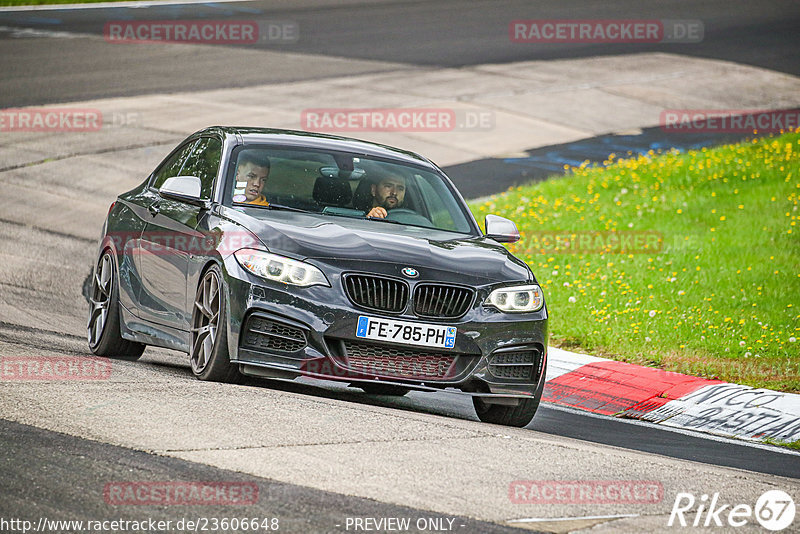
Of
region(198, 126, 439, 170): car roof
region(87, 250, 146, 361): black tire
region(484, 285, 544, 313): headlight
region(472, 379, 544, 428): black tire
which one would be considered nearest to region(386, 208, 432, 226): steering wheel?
region(198, 126, 439, 170): car roof

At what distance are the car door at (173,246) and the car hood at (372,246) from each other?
0.46m

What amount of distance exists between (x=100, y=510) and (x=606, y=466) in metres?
2.67

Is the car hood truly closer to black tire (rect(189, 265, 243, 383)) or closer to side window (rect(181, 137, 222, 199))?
black tire (rect(189, 265, 243, 383))

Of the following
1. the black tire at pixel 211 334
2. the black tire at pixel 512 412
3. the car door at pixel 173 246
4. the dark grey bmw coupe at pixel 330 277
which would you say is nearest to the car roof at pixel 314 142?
the dark grey bmw coupe at pixel 330 277

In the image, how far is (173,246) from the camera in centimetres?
866

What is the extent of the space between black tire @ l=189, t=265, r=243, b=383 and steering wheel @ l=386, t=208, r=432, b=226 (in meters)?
1.45

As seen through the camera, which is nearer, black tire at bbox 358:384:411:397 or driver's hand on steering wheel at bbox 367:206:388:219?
black tire at bbox 358:384:411:397

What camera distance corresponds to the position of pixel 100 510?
16.4 feet

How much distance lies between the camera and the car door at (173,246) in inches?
333

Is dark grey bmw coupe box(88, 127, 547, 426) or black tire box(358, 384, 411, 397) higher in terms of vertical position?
dark grey bmw coupe box(88, 127, 547, 426)

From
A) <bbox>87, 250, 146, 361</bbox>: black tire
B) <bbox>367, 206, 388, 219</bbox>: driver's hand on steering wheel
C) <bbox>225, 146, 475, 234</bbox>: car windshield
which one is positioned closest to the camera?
<bbox>225, 146, 475, 234</bbox>: car windshield

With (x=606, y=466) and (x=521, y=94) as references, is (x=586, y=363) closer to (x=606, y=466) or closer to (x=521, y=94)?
(x=606, y=466)

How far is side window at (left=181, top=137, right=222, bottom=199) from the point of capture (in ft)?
29.3

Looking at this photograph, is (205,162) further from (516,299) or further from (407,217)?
(516,299)
